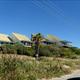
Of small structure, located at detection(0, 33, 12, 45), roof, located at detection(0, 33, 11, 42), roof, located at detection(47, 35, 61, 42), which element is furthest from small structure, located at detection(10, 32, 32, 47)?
roof, located at detection(47, 35, 61, 42)

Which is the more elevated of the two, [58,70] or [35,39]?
[35,39]

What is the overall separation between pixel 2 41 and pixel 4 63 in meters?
63.1

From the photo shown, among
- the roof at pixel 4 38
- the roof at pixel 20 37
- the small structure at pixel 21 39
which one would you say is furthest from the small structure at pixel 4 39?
the roof at pixel 20 37

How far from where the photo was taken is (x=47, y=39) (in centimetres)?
9625

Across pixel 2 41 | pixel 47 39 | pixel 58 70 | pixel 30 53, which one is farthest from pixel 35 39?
pixel 58 70

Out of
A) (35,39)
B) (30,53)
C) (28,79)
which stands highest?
(35,39)

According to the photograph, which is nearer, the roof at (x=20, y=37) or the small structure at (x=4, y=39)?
the small structure at (x=4, y=39)

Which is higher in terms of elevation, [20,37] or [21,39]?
[20,37]

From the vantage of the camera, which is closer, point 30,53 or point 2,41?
point 30,53

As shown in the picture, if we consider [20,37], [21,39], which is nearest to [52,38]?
[20,37]

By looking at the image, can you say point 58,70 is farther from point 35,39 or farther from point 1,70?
point 35,39

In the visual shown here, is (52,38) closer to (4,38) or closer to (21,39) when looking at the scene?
(21,39)

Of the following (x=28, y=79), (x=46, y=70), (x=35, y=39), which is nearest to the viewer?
(x=28, y=79)

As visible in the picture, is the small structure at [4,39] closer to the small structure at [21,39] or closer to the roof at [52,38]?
the small structure at [21,39]
